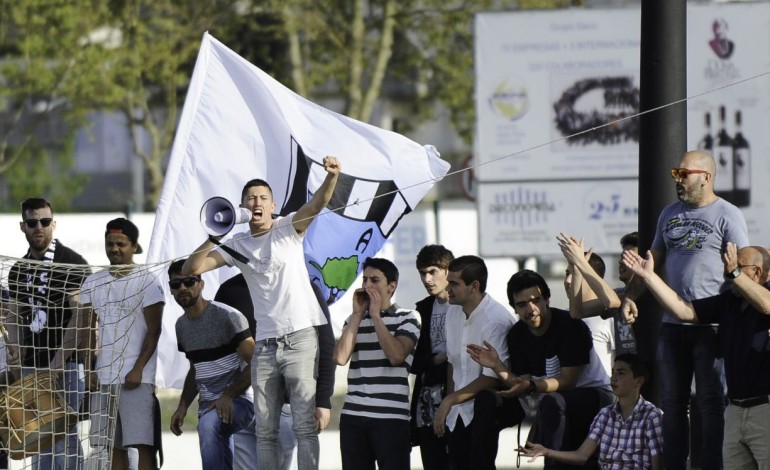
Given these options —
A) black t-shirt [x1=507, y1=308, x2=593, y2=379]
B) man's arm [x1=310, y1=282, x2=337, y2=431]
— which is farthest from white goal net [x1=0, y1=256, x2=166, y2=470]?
black t-shirt [x1=507, y1=308, x2=593, y2=379]

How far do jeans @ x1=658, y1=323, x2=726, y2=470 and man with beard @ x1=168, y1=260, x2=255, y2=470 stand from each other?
269 centimetres

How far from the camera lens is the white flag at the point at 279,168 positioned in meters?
10.3

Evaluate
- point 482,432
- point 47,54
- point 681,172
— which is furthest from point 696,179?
point 47,54

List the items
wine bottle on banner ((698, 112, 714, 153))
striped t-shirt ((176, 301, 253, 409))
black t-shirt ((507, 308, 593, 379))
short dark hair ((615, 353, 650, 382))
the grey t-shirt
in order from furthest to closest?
wine bottle on banner ((698, 112, 714, 153)) < striped t-shirt ((176, 301, 253, 409)) < black t-shirt ((507, 308, 593, 379)) < short dark hair ((615, 353, 650, 382)) < the grey t-shirt

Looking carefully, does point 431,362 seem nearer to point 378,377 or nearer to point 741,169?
point 378,377

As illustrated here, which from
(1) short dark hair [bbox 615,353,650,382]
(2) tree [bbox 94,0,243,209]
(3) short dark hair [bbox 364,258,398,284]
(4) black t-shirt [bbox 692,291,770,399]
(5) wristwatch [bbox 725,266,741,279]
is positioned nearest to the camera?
(5) wristwatch [bbox 725,266,741,279]

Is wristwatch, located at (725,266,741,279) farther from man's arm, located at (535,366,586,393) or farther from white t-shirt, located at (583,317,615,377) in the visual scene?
white t-shirt, located at (583,317,615,377)

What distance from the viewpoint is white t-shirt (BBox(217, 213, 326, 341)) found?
867cm

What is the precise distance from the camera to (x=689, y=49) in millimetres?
15336

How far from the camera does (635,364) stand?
8.30 metres

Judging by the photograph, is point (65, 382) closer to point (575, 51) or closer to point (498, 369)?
point (498, 369)

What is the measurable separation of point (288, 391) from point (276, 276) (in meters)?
0.71

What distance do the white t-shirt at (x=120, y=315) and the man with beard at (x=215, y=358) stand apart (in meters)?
0.27

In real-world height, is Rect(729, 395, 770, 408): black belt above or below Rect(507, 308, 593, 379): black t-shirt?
below
